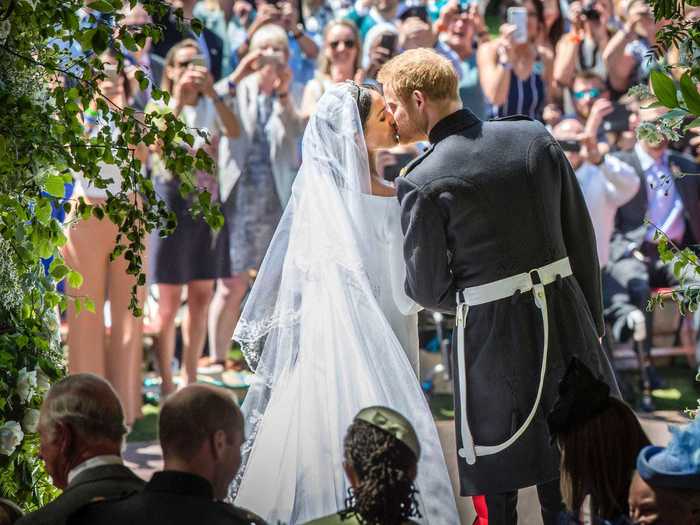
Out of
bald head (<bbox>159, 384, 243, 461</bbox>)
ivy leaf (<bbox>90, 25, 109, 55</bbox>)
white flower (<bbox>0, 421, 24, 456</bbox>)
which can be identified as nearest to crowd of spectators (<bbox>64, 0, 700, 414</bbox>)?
white flower (<bbox>0, 421, 24, 456</bbox>)

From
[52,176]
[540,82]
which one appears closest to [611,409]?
[52,176]

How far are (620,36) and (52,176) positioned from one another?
650 centimetres

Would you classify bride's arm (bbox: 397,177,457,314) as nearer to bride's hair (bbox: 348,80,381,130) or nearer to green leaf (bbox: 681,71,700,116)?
bride's hair (bbox: 348,80,381,130)

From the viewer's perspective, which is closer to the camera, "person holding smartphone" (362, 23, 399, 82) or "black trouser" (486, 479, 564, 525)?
"black trouser" (486, 479, 564, 525)

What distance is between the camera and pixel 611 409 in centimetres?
287

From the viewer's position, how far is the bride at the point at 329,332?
3.87 meters

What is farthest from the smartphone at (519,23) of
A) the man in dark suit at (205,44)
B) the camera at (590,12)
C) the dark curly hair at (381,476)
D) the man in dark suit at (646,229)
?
the dark curly hair at (381,476)

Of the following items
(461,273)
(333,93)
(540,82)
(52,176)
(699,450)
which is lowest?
(699,450)

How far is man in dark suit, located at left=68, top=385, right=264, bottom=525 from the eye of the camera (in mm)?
2789

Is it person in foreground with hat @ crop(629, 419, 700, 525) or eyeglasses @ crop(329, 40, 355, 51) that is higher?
eyeglasses @ crop(329, 40, 355, 51)

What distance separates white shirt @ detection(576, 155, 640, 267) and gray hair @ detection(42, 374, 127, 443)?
214 inches

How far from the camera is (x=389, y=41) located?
8.48 meters

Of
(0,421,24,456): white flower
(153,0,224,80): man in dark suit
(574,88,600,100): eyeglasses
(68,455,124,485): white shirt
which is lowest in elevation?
(68,455,124,485): white shirt

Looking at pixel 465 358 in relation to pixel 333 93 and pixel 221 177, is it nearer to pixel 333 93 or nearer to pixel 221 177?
pixel 333 93
